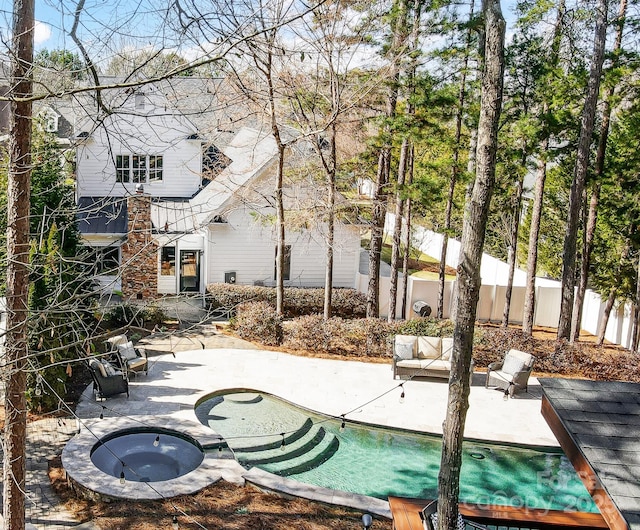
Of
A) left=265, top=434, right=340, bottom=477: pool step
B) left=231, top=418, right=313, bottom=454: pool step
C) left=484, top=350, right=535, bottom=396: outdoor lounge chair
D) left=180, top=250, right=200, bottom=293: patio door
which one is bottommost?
left=265, top=434, right=340, bottom=477: pool step

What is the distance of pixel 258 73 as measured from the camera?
51.9 feet

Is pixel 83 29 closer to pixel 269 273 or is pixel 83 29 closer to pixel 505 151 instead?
pixel 505 151

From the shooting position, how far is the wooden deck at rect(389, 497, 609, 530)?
6.86 m

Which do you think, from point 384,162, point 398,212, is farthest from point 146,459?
point 384,162

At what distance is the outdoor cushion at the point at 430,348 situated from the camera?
1459cm

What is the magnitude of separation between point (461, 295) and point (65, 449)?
22.9 ft

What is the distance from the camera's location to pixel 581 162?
1638 cm

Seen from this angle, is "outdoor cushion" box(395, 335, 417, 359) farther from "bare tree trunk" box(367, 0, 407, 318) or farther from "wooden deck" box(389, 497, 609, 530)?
"wooden deck" box(389, 497, 609, 530)

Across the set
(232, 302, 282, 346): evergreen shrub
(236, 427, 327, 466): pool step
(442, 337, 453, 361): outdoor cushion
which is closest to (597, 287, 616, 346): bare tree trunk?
(442, 337, 453, 361): outdoor cushion

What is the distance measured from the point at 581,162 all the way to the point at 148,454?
13088mm

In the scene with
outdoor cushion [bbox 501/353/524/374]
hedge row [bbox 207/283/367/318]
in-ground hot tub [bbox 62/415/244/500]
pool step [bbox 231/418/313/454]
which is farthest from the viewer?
hedge row [bbox 207/283/367/318]

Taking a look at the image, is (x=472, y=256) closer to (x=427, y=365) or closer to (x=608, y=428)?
(x=608, y=428)

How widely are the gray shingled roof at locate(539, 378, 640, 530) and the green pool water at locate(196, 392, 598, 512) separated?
2938 mm

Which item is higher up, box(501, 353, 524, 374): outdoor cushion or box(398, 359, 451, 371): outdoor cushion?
box(501, 353, 524, 374): outdoor cushion
